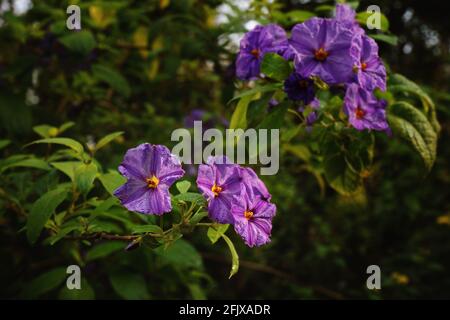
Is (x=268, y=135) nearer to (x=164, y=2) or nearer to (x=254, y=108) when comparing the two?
(x=254, y=108)

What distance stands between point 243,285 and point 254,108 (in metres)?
1.59

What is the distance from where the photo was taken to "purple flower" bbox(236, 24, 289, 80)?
3.94ft

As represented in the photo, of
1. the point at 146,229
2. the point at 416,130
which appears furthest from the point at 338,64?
the point at 146,229

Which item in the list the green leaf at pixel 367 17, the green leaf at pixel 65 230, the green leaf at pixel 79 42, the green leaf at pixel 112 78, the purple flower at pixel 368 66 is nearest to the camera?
the green leaf at pixel 65 230

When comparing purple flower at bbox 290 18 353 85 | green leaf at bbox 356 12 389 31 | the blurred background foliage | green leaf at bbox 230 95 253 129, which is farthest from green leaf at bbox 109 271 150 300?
green leaf at bbox 356 12 389 31

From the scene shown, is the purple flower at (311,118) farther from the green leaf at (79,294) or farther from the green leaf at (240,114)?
the green leaf at (79,294)

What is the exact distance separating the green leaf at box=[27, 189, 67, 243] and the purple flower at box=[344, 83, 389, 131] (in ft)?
2.13

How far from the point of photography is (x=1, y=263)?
166 centimetres

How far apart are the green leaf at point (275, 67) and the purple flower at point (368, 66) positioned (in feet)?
0.49

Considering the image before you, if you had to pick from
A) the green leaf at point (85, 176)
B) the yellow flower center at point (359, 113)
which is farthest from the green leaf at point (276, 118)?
the green leaf at point (85, 176)

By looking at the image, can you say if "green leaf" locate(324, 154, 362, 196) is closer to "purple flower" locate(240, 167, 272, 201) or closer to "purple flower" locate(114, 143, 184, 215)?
"purple flower" locate(240, 167, 272, 201)

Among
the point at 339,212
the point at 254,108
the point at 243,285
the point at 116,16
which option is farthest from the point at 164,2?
the point at 339,212

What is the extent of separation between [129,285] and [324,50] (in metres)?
0.94

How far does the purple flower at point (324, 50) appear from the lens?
1.06 meters
